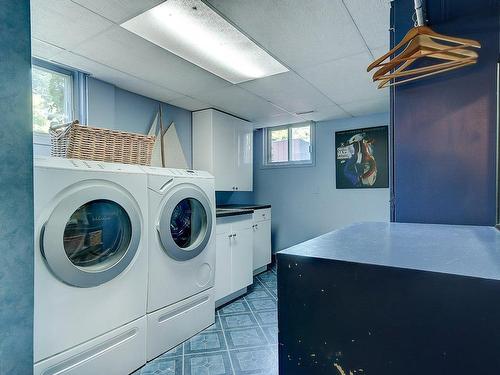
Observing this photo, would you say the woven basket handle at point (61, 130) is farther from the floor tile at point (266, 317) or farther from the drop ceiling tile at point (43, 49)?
the floor tile at point (266, 317)

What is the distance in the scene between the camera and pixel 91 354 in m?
1.45

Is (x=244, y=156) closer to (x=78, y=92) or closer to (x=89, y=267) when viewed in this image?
(x=78, y=92)

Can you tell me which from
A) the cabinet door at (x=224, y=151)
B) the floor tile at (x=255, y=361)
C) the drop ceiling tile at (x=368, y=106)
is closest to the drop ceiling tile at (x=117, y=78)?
the cabinet door at (x=224, y=151)

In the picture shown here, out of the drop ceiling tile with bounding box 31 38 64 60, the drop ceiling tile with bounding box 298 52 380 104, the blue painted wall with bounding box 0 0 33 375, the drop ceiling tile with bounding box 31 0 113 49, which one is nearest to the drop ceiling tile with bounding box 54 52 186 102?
the drop ceiling tile with bounding box 31 38 64 60

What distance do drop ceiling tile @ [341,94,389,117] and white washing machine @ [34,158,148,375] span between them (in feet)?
7.85

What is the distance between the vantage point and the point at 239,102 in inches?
117

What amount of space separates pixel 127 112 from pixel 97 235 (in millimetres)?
1492

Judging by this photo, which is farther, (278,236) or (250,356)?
(278,236)

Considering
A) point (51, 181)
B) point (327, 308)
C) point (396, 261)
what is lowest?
point (327, 308)

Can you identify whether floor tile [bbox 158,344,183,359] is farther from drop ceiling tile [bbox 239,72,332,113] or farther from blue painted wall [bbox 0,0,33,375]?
drop ceiling tile [bbox 239,72,332,113]

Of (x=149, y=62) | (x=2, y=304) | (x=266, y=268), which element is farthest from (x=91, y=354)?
(x=266, y=268)

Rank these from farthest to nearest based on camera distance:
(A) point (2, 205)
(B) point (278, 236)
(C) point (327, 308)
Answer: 1. (B) point (278, 236)
2. (A) point (2, 205)
3. (C) point (327, 308)

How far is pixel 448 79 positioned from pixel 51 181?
192 centimetres

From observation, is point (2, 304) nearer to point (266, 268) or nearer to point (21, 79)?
point (21, 79)
